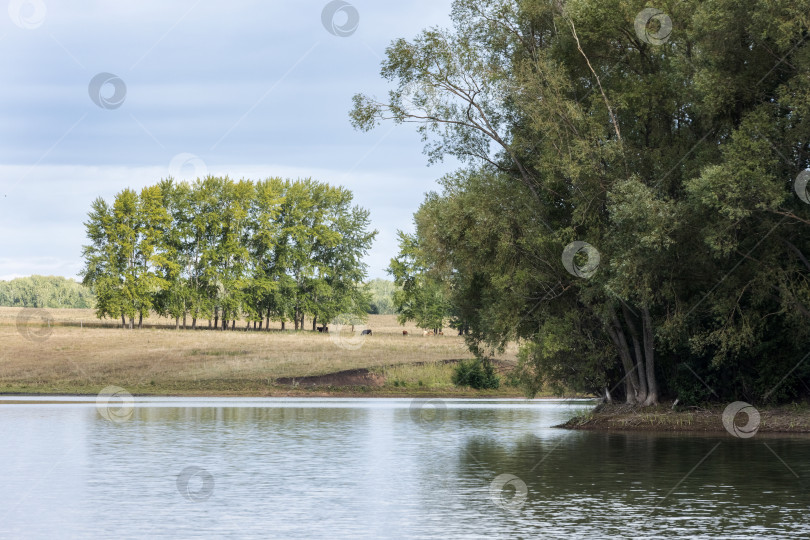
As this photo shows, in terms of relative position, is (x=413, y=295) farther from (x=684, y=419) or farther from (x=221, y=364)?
(x=684, y=419)

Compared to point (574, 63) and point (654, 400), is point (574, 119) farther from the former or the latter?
point (654, 400)

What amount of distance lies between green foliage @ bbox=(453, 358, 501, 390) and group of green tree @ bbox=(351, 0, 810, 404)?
99.7ft

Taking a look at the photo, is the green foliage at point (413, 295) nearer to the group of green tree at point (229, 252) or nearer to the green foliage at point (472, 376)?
the group of green tree at point (229, 252)

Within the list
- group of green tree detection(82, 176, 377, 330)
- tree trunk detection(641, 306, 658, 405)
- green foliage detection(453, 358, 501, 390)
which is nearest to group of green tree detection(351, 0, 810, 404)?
tree trunk detection(641, 306, 658, 405)

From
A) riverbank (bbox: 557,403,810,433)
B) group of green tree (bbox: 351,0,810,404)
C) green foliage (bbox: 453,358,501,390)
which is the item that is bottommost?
riverbank (bbox: 557,403,810,433)

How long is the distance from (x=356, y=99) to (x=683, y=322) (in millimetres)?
16688

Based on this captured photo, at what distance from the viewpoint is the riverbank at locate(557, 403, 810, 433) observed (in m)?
38.9

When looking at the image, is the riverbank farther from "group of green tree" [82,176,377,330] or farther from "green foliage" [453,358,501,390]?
"group of green tree" [82,176,377,330]

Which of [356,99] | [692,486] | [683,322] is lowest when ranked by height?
[692,486]

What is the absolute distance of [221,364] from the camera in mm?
77188

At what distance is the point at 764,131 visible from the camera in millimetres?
34594

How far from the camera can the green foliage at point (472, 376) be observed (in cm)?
7550

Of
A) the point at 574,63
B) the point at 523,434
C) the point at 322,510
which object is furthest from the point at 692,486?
the point at 574,63

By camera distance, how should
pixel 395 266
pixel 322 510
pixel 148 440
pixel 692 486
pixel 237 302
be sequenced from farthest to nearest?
pixel 395 266 < pixel 237 302 < pixel 148 440 < pixel 692 486 < pixel 322 510
